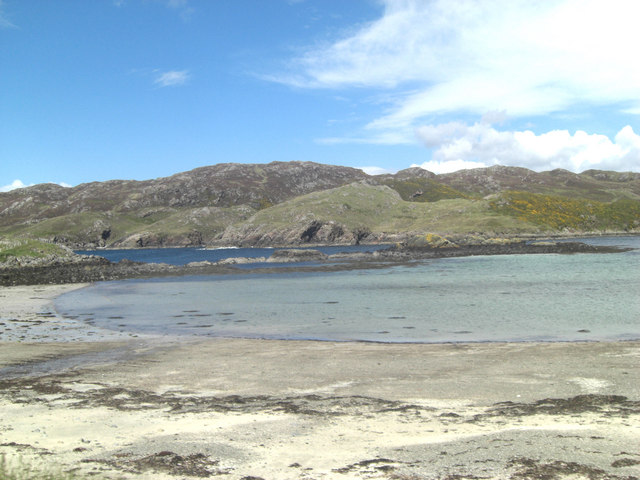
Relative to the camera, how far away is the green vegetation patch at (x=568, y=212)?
164125mm

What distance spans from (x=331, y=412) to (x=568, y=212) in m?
185

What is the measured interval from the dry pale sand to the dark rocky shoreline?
51.0 metres

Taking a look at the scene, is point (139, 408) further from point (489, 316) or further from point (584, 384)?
point (489, 316)

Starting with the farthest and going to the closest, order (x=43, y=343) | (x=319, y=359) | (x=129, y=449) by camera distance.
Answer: (x=43, y=343) < (x=319, y=359) < (x=129, y=449)

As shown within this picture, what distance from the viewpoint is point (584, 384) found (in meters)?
13.2

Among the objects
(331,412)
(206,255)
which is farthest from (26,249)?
(331,412)

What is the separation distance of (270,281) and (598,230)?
149661 millimetres

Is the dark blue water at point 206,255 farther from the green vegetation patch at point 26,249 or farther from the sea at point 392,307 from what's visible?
the sea at point 392,307

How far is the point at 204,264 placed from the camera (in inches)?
3538

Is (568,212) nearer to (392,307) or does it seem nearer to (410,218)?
(410,218)

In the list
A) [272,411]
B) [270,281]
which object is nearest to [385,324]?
[272,411]

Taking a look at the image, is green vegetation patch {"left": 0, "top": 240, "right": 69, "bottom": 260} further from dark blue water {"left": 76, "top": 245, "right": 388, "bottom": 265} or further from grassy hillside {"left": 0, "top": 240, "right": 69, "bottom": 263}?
dark blue water {"left": 76, "top": 245, "right": 388, "bottom": 265}

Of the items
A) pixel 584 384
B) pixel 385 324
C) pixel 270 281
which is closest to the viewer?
pixel 584 384

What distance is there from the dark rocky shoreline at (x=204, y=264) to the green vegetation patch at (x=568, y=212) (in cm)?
5897
